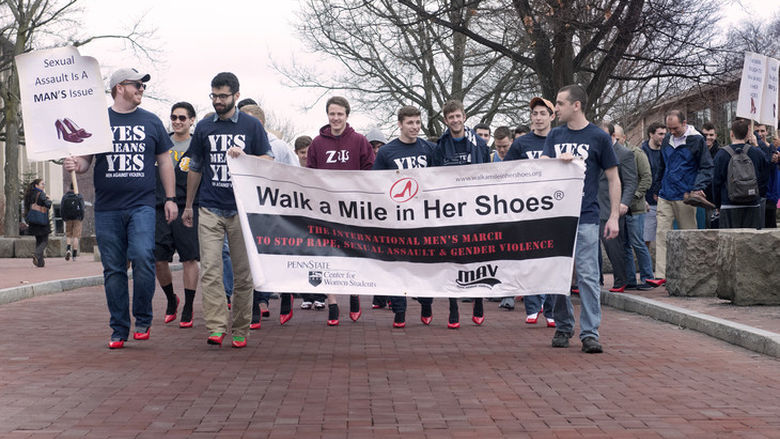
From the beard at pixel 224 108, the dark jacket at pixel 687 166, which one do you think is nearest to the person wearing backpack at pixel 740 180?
the dark jacket at pixel 687 166

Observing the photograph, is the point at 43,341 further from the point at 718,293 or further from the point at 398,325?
the point at 718,293

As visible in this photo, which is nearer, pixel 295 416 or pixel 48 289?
pixel 295 416

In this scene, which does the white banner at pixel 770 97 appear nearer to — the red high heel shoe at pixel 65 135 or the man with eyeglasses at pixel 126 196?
the man with eyeglasses at pixel 126 196

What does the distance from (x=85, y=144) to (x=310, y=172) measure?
1.84 metres

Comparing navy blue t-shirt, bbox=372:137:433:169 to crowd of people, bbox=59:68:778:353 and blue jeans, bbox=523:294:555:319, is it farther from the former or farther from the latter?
blue jeans, bbox=523:294:555:319

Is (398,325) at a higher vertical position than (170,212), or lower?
lower

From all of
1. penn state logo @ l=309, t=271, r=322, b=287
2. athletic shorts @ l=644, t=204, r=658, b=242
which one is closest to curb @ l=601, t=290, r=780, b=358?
athletic shorts @ l=644, t=204, r=658, b=242

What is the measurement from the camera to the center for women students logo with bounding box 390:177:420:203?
8875mm

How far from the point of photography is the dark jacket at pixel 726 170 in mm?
13570

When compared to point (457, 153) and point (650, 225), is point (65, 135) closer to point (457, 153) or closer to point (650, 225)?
point (457, 153)

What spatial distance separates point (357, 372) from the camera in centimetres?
754

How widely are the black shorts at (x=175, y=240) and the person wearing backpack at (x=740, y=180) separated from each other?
22.5 ft

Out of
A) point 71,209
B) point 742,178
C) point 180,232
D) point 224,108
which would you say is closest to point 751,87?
point 742,178

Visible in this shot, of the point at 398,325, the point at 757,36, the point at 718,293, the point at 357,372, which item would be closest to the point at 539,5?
the point at 718,293
